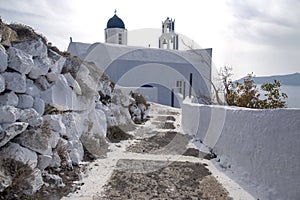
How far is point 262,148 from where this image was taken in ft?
13.5

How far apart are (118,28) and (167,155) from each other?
1865cm

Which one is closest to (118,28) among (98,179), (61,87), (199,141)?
(199,141)

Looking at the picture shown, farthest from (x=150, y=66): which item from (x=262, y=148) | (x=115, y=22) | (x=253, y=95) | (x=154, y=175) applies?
(x=262, y=148)

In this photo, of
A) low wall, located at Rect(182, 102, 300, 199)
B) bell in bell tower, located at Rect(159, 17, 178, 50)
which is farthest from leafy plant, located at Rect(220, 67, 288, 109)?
bell in bell tower, located at Rect(159, 17, 178, 50)

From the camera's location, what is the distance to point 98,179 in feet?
14.5

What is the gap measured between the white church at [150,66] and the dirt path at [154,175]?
36.2 feet

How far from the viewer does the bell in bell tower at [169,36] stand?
79.6 feet

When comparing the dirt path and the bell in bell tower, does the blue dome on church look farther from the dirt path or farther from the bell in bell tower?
the dirt path

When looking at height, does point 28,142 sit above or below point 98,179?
above

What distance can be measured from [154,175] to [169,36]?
21249 millimetres

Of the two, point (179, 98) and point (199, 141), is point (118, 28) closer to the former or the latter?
point (179, 98)

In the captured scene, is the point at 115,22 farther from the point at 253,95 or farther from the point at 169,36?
the point at 253,95

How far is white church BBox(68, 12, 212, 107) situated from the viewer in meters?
18.6

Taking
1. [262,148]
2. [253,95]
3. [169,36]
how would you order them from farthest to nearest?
1. [169,36]
2. [253,95]
3. [262,148]
